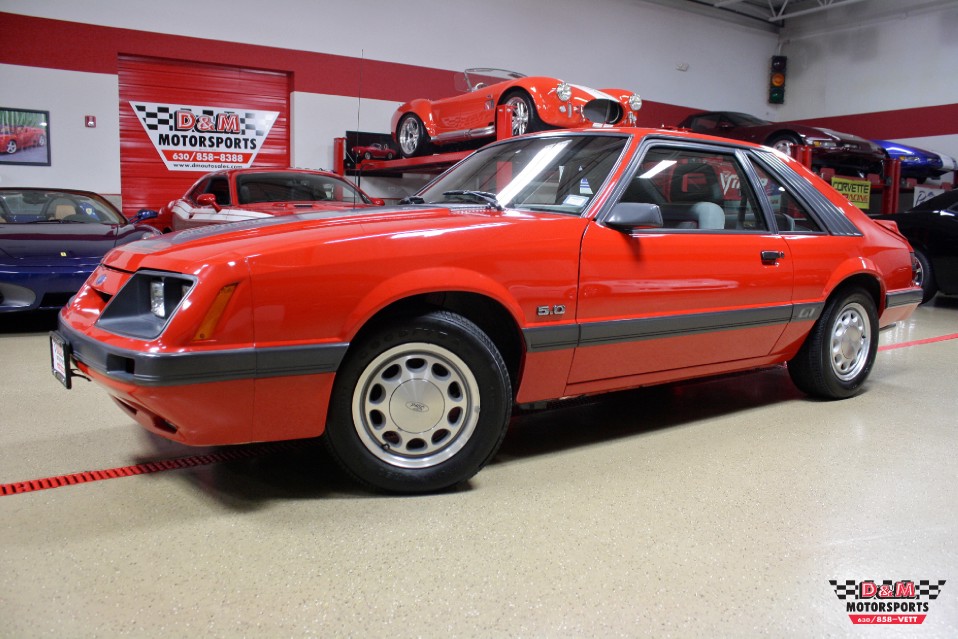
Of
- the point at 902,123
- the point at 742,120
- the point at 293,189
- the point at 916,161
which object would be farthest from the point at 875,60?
the point at 293,189

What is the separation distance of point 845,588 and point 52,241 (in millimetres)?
5095

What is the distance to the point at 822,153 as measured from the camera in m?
9.09

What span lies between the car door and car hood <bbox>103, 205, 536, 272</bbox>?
32 cm

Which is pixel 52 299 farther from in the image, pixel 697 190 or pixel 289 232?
pixel 697 190

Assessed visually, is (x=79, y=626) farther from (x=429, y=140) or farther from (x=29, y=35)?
(x=29, y=35)

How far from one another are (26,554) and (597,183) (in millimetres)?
2074

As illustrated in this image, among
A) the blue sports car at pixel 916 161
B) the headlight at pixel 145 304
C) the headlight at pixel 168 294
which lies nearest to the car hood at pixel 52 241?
the headlight at pixel 145 304

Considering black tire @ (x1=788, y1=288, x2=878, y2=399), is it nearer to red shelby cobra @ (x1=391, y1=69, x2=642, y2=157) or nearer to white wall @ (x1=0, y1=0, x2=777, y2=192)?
red shelby cobra @ (x1=391, y1=69, x2=642, y2=157)

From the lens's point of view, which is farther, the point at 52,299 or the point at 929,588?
the point at 52,299

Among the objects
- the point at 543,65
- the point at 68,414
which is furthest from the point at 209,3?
the point at 68,414

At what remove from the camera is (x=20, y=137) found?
8117 mm

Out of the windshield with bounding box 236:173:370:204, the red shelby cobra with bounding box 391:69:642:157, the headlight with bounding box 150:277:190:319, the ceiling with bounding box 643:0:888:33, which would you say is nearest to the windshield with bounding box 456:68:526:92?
the red shelby cobra with bounding box 391:69:642:157

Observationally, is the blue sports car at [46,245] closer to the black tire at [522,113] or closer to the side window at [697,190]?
the black tire at [522,113]

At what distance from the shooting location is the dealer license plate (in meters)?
2.11
